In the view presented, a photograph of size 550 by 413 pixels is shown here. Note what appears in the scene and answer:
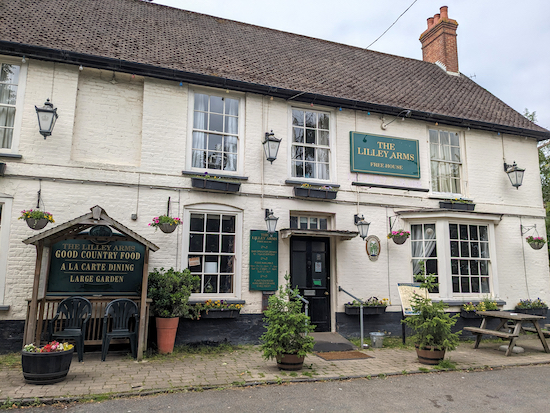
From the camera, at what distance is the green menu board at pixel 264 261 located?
9094mm

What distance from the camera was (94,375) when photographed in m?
6.18

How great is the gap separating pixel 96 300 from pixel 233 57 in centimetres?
683

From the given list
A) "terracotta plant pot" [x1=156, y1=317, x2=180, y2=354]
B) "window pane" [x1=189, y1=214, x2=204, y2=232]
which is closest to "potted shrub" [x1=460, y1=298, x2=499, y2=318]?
"window pane" [x1=189, y1=214, x2=204, y2=232]

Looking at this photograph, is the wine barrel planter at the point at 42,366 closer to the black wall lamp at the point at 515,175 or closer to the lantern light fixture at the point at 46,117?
the lantern light fixture at the point at 46,117

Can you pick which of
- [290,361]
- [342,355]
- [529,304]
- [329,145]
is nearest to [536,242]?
[529,304]

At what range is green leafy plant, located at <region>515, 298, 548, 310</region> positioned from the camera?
10844mm

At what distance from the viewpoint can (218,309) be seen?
8.58 m

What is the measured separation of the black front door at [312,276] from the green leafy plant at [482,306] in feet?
11.6

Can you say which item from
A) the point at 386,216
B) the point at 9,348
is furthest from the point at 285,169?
the point at 9,348

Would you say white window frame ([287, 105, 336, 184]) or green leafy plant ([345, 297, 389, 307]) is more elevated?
white window frame ([287, 105, 336, 184])

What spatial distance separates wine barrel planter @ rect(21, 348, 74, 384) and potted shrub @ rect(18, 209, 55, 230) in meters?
2.53

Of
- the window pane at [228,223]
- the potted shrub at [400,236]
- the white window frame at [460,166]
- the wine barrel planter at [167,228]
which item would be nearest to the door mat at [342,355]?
the potted shrub at [400,236]

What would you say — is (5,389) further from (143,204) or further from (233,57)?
(233,57)

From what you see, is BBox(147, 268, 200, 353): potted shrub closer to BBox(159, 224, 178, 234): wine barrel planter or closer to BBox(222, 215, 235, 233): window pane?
BBox(159, 224, 178, 234): wine barrel planter
